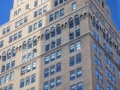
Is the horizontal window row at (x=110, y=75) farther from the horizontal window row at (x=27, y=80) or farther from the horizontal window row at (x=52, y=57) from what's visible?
the horizontal window row at (x=27, y=80)

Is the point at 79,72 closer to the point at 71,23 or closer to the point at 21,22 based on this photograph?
the point at 71,23

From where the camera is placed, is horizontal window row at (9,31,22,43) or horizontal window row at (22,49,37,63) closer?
horizontal window row at (22,49,37,63)

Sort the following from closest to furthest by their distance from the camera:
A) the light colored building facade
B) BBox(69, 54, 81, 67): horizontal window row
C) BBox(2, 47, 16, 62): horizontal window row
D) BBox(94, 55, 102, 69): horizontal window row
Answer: the light colored building facade → BBox(69, 54, 81, 67): horizontal window row → BBox(94, 55, 102, 69): horizontal window row → BBox(2, 47, 16, 62): horizontal window row

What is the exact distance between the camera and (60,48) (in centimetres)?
9031

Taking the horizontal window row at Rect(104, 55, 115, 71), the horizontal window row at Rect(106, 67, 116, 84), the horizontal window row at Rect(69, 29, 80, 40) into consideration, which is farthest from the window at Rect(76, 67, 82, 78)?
the horizontal window row at Rect(104, 55, 115, 71)

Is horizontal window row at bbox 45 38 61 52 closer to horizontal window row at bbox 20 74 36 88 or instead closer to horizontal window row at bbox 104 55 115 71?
horizontal window row at bbox 20 74 36 88

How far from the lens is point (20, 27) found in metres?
103

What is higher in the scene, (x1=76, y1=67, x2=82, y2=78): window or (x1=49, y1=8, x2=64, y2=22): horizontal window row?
(x1=49, y1=8, x2=64, y2=22): horizontal window row

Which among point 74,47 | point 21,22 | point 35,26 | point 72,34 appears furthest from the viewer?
point 21,22

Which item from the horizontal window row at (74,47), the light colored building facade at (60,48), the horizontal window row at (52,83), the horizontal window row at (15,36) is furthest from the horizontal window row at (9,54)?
the horizontal window row at (74,47)

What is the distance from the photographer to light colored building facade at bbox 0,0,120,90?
8500 cm

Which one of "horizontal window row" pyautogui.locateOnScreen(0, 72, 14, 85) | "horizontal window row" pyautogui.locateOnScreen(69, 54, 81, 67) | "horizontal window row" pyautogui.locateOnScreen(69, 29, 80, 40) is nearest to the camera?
"horizontal window row" pyautogui.locateOnScreen(69, 54, 81, 67)

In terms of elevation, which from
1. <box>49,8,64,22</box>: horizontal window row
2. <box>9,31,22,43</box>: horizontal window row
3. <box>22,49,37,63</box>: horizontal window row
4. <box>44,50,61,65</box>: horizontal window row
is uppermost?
<box>9,31,22,43</box>: horizontal window row

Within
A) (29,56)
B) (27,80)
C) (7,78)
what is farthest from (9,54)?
(27,80)
